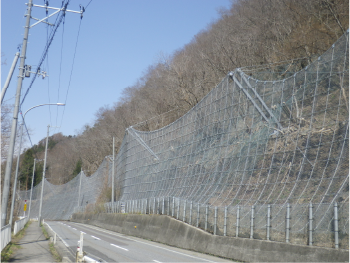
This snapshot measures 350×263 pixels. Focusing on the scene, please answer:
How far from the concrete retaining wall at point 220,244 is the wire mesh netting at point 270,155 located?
365mm

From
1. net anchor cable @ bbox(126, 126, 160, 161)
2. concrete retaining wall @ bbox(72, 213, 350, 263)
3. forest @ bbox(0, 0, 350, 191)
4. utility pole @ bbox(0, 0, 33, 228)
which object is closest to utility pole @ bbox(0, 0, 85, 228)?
utility pole @ bbox(0, 0, 33, 228)

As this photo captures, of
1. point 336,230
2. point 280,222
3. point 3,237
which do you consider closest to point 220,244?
point 280,222

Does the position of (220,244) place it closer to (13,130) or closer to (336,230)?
(336,230)

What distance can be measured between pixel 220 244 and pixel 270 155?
5.07 m

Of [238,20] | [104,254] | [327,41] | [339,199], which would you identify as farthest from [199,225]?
[238,20]

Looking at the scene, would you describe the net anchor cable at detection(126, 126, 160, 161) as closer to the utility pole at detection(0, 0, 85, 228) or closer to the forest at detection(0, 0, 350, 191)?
the forest at detection(0, 0, 350, 191)

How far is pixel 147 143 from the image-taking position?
35031mm

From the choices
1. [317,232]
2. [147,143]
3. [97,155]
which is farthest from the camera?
[97,155]

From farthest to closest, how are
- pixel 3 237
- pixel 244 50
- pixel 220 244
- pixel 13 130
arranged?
pixel 244 50
pixel 13 130
pixel 220 244
pixel 3 237

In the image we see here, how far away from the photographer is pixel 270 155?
1684 cm

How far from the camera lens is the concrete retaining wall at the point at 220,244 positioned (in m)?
9.73

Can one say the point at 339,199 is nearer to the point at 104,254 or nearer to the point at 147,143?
the point at 104,254

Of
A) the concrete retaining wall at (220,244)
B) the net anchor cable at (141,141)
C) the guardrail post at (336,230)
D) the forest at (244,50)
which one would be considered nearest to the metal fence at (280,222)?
the guardrail post at (336,230)

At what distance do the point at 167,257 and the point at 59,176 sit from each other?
3668 inches
